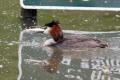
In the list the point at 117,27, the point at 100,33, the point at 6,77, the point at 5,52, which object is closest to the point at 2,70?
the point at 6,77

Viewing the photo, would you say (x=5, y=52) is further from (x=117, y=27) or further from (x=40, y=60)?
(x=117, y=27)

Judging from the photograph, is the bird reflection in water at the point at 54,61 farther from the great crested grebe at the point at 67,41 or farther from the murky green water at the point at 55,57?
the great crested grebe at the point at 67,41

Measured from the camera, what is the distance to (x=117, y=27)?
995 cm

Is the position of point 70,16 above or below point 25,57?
below

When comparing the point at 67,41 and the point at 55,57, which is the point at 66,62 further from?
the point at 67,41

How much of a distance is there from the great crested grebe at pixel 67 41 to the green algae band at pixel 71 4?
188 cm

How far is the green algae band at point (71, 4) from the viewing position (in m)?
10.3

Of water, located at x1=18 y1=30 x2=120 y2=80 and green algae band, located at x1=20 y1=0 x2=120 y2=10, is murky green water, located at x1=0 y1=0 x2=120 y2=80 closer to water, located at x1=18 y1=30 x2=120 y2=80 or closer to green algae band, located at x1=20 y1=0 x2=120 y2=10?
water, located at x1=18 y1=30 x2=120 y2=80

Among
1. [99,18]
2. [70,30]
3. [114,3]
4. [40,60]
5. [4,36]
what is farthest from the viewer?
[99,18]

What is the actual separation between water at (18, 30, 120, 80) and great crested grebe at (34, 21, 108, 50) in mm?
140

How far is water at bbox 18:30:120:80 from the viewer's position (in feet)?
21.2

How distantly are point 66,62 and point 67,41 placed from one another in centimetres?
109

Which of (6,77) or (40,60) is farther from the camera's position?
(40,60)

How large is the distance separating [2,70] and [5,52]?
103 centimetres
